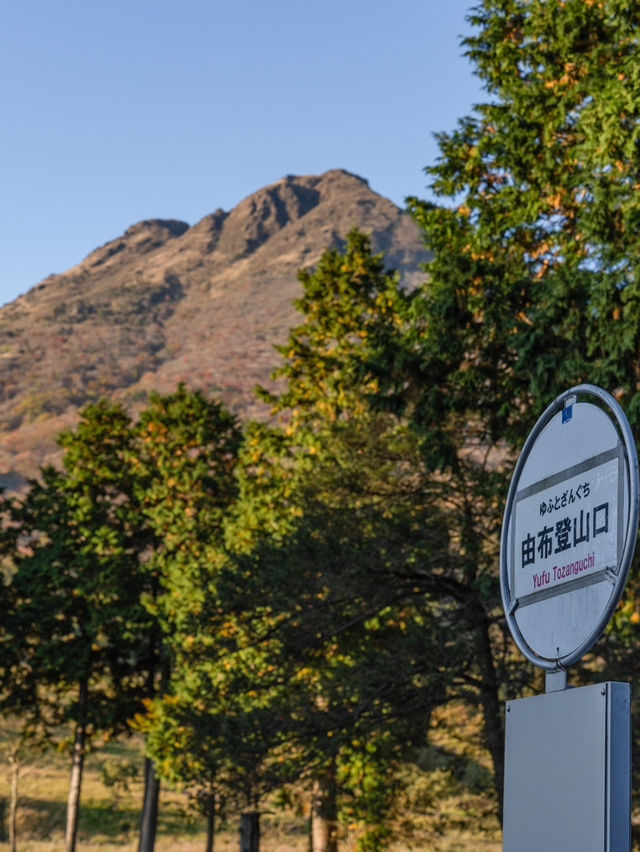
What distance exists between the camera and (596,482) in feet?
8.32

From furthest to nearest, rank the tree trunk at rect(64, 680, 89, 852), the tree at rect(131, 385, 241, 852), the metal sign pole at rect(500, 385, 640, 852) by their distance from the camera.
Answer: the tree trunk at rect(64, 680, 89, 852) → the tree at rect(131, 385, 241, 852) → the metal sign pole at rect(500, 385, 640, 852)

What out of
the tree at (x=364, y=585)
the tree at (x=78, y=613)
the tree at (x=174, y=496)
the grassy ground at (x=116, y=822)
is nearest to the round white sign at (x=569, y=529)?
the tree at (x=364, y=585)

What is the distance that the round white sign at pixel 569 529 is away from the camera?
7.91 feet

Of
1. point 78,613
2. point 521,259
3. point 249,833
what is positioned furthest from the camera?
point 78,613

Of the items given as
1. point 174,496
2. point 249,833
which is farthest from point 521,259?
point 174,496

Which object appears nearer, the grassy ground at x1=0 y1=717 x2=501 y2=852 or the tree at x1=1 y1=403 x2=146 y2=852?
the tree at x1=1 y1=403 x2=146 y2=852

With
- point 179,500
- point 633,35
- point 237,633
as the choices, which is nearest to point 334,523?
point 237,633

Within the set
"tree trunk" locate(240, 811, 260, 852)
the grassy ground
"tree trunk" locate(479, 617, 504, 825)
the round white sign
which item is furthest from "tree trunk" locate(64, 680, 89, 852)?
the round white sign

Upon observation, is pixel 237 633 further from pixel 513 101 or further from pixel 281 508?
pixel 513 101

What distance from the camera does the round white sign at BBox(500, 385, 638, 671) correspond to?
7.91 feet

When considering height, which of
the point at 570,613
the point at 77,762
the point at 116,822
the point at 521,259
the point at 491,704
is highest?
the point at 521,259

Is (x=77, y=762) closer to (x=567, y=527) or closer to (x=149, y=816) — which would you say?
(x=149, y=816)

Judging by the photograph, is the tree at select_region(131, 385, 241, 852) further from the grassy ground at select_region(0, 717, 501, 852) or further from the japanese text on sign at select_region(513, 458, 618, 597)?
the japanese text on sign at select_region(513, 458, 618, 597)

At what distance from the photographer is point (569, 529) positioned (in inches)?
102
